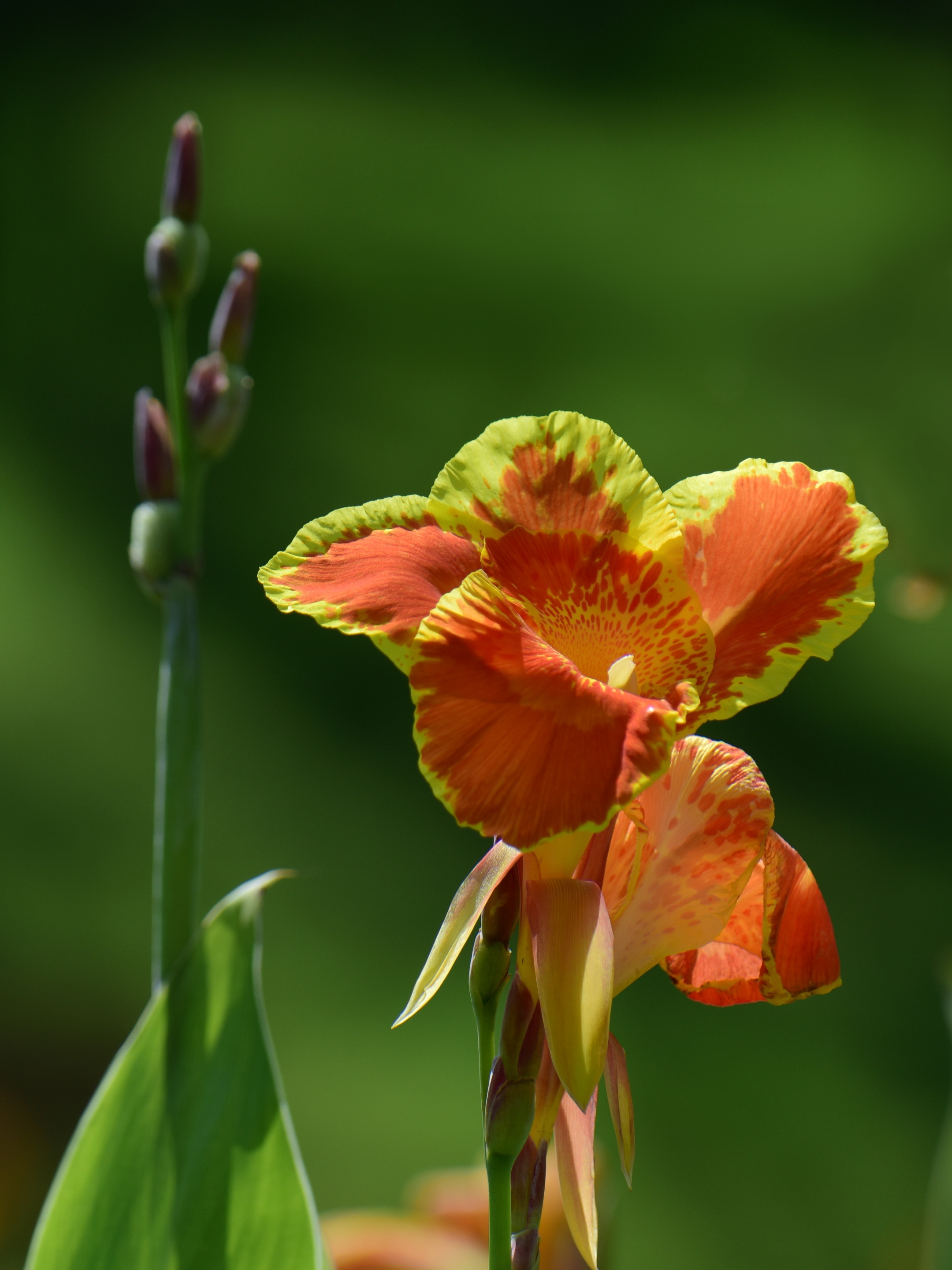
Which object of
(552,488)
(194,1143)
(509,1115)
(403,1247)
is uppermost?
(552,488)

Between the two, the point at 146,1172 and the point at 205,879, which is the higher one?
the point at 146,1172

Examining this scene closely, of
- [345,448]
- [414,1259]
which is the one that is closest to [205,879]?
[345,448]

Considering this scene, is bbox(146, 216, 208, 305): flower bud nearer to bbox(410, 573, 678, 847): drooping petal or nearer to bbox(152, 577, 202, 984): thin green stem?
bbox(152, 577, 202, 984): thin green stem

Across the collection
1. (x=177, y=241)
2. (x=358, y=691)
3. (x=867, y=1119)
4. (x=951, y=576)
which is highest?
(x=177, y=241)

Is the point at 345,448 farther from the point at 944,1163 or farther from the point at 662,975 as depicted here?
the point at 944,1163

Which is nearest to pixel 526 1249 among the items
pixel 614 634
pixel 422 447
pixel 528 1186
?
pixel 528 1186

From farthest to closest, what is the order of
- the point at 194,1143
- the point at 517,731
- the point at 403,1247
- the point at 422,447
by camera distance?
1. the point at 422,447
2. the point at 403,1247
3. the point at 194,1143
4. the point at 517,731

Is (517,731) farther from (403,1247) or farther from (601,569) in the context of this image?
(403,1247)

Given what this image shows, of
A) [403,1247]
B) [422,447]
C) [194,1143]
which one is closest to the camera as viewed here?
[194,1143]
